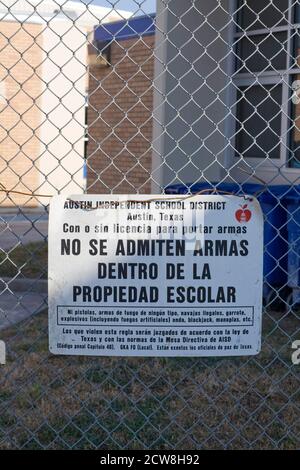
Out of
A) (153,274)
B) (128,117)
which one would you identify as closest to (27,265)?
(128,117)

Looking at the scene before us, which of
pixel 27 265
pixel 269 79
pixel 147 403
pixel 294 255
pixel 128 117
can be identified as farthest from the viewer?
pixel 128 117

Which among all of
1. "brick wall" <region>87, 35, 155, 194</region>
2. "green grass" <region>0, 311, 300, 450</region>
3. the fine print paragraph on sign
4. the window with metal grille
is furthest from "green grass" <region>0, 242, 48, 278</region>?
the fine print paragraph on sign

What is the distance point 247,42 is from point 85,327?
842 centimetres

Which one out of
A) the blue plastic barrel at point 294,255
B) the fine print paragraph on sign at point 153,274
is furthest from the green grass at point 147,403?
the blue plastic barrel at point 294,255

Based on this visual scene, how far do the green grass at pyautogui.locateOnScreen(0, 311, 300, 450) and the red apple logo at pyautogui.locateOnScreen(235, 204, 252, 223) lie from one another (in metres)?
1.43

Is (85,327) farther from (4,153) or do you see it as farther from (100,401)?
(4,153)

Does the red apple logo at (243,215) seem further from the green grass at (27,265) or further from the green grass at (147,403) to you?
the green grass at (27,265)

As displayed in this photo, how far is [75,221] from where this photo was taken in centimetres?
315

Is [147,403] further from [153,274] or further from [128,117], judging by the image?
[128,117]

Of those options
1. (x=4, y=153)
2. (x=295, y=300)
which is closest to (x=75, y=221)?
(x=295, y=300)

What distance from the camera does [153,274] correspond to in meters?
3.19

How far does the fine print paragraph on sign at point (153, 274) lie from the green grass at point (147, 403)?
1.20 meters

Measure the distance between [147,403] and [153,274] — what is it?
2.09m

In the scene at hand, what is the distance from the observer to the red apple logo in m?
3.20
